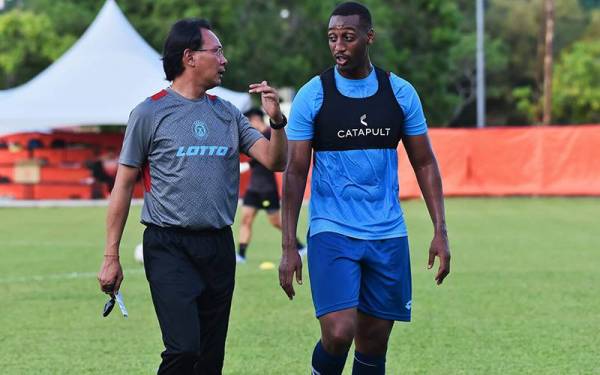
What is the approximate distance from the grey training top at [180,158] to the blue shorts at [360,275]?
58cm

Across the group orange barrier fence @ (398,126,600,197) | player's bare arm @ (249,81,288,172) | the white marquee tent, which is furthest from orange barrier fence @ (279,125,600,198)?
player's bare arm @ (249,81,288,172)

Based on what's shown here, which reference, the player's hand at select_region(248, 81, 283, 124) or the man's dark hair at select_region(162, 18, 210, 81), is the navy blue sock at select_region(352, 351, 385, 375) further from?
the man's dark hair at select_region(162, 18, 210, 81)

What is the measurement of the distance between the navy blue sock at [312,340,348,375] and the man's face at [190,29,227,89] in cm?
148

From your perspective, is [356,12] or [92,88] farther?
[92,88]

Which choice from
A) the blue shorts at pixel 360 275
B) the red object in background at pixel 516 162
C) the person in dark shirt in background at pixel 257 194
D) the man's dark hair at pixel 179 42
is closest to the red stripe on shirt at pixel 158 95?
the man's dark hair at pixel 179 42

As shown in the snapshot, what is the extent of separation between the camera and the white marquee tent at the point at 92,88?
89.1 feet

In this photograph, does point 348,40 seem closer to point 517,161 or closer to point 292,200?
point 292,200

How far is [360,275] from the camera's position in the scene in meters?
5.84

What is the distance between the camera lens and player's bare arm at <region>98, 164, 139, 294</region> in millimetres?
5426

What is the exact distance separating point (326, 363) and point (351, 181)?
3.09 feet

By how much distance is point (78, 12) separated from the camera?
45.5 m

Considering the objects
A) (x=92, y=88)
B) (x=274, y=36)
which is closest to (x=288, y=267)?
(x=92, y=88)

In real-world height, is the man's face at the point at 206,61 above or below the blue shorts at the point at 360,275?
above

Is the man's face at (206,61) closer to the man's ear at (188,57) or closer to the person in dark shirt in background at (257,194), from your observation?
the man's ear at (188,57)
